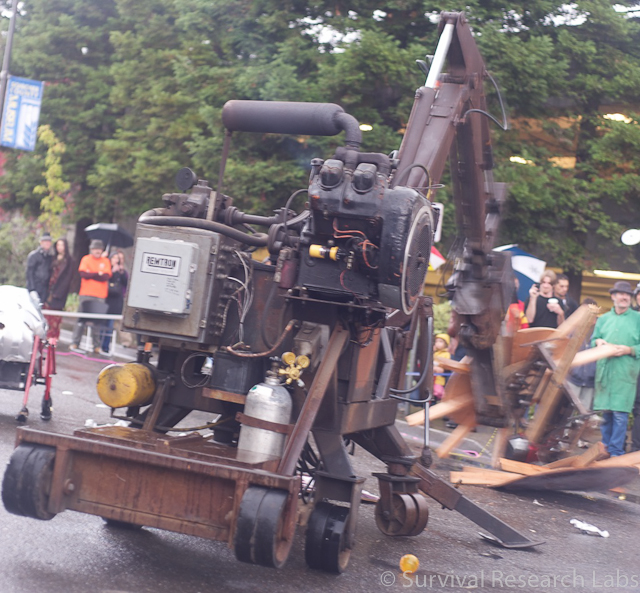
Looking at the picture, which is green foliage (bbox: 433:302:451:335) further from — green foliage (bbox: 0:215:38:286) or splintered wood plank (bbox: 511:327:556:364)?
green foliage (bbox: 0:215:38:286)

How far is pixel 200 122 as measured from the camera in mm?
19859

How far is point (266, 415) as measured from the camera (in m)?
5.03

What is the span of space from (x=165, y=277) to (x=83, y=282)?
11.6 m

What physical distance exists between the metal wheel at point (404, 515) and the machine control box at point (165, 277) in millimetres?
2238

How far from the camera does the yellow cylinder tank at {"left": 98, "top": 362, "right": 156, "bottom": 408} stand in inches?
217

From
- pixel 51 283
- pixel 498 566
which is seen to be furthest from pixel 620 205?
pixel 498 566

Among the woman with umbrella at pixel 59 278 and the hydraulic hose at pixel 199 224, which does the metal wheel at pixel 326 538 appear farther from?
the woman with umbrella at pixel 59 278

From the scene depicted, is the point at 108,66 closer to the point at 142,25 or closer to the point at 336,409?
the point at 142,25

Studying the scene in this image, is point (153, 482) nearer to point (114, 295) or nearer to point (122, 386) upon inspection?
point (122, 386)

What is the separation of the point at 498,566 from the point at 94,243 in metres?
11.7

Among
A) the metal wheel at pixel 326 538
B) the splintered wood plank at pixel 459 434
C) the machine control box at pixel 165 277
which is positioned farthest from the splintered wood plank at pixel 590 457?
the machine control box at pixel 165 277

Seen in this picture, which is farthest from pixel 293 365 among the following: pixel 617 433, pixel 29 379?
pixel 617 433

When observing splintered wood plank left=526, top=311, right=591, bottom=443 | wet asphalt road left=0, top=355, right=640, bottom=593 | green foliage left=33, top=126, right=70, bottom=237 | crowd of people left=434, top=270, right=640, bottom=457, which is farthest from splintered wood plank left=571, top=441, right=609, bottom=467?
green foliage left=33, top=126, right=70, bottom=237

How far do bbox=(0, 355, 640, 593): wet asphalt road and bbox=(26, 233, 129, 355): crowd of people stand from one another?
7.73 metres
